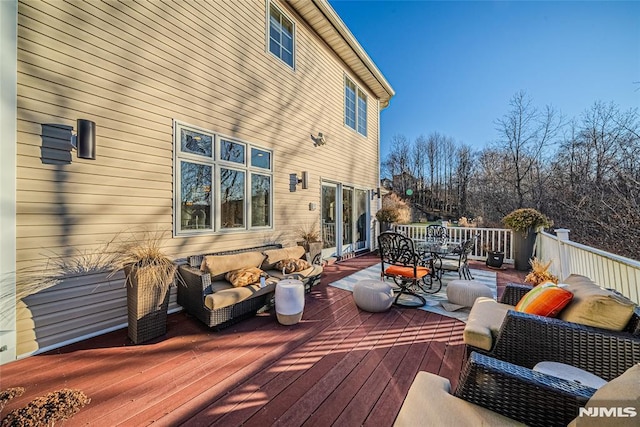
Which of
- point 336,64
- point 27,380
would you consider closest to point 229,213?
point 27,380

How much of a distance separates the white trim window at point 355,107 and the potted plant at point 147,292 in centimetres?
673

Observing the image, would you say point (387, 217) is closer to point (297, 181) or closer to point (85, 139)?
point (297, 181)

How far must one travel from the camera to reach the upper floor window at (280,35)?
549 centimetres

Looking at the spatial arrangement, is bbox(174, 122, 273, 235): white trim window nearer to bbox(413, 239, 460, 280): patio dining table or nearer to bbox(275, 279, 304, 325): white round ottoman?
bbox(275, 279, 304, 325): white round ottoman

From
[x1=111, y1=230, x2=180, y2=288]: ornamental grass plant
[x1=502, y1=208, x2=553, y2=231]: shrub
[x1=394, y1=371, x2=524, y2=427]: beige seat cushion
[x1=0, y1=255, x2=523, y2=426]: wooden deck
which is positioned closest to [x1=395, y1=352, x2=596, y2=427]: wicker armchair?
[x1=394, y1=371, x2=524, y2=427]: beige seat cushion

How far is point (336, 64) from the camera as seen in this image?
24.8ft

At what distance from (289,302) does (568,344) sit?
2.57 meters

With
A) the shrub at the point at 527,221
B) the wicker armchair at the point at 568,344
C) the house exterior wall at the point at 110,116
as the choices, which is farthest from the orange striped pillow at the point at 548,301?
the shrub at the point at 527,221

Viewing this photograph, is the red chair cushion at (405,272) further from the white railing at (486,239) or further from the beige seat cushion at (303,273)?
the white railing at (486,239)

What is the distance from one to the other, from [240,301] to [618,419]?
3.21 m

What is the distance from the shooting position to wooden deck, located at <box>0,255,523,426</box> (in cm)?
187

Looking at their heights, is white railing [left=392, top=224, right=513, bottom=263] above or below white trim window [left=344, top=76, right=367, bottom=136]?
below

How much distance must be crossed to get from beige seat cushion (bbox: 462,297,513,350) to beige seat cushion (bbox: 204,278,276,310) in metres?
2.48

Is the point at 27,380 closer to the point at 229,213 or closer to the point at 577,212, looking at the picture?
the point at 229,213
